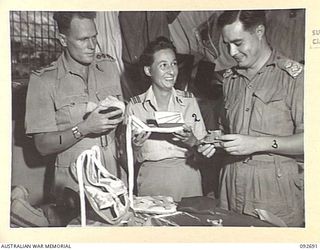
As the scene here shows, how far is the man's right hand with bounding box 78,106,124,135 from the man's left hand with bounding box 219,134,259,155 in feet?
0.33

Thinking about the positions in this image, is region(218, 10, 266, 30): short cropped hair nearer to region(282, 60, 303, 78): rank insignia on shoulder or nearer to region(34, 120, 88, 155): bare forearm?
region(282, 60, 303, 78): rank insignia on shoulder

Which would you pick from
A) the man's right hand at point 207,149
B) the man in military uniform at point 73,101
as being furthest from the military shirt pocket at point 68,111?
the man's right hand at point 207,149

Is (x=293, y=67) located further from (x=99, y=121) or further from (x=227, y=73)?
(x=99, y=121)

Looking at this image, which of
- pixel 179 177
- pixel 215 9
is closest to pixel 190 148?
pixel 179 177

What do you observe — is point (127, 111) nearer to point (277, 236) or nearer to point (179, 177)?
point (179, 177)

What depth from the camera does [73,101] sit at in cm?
57

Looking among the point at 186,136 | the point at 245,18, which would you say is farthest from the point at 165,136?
the point at 245,18

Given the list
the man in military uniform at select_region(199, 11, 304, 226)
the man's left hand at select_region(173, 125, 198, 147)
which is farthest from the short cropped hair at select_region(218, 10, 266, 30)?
the man's left hand at select_region(173, 125, 198, 147)

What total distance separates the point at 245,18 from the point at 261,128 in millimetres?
104

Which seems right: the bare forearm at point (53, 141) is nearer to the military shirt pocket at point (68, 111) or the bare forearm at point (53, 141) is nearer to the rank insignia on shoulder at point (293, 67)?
Answer: the military shirt pocket at point (68, 111)

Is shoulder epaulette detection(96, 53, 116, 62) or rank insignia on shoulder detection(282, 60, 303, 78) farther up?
→ shoulder epaulette detection(96, 53, 116, 62)

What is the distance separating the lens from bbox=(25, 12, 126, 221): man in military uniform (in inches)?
22.3

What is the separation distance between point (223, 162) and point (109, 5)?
0.60ft

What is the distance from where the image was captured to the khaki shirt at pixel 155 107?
0.57 m
